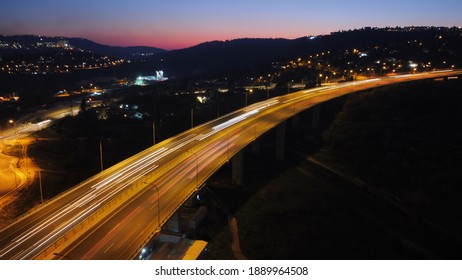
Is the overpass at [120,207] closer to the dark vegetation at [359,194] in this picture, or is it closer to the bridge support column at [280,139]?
the dark vegetation at [359,194]

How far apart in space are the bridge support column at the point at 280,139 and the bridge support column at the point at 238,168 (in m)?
13.4

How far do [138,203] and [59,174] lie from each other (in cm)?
2765

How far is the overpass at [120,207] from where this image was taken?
20953mm

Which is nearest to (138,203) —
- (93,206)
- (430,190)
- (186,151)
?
(93,206)

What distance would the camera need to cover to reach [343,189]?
156 ft

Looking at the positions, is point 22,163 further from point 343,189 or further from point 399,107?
point 399,107

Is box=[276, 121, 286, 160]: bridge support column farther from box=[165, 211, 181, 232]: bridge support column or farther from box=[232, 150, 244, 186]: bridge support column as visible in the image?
box=[165, 211, 181, 232]: bridge support column

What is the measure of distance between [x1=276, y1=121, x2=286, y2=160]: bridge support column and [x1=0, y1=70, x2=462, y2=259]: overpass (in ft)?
42.4

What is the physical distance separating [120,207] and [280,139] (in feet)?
120

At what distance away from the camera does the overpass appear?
20953 millimetres

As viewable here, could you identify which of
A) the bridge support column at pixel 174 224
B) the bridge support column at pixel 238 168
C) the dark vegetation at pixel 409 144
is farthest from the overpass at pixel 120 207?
the dark vegetation at pixel 409 144

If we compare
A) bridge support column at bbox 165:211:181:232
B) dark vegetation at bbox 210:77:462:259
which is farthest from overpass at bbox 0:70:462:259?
dark vegetation at bbox 210:77:462:259

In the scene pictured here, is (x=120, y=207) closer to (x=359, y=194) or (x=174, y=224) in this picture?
(x=174, y=224)

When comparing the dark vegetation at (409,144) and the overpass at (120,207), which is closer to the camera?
the overpass at (120,207)
